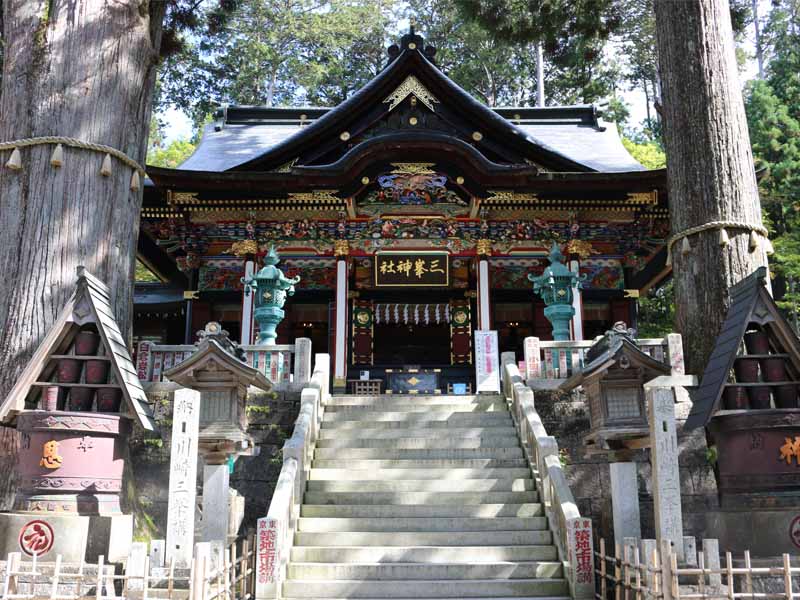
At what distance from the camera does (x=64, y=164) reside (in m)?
7.31

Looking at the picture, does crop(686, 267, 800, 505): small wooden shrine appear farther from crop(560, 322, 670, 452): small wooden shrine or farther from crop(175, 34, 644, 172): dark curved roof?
crop(175, 34, 644, 172): dark curved roof

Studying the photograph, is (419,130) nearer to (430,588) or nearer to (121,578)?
(430,588)

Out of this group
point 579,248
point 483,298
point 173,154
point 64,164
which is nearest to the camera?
point 64,164

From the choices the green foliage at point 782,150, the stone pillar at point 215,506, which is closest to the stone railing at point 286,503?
the stone pillar at point 215,506

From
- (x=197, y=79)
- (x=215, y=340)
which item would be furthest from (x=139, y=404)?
(x=197, y=79)

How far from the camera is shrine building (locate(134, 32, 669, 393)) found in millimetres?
12531

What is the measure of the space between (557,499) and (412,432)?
2387 mm

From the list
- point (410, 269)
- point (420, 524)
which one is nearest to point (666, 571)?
point (420, 524)

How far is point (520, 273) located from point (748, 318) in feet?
28.2

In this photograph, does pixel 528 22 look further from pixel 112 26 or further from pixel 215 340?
pixel 215 340

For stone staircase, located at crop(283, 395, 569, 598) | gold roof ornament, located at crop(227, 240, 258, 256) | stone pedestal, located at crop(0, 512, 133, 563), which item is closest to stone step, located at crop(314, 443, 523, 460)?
stone staircase, located at crop(283, 395, 569, 598)

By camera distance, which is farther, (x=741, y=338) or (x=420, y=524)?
(x=420, y=524)

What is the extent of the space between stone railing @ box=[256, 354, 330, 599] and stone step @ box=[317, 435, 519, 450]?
311 mm

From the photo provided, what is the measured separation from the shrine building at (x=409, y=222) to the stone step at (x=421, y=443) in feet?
13.8
